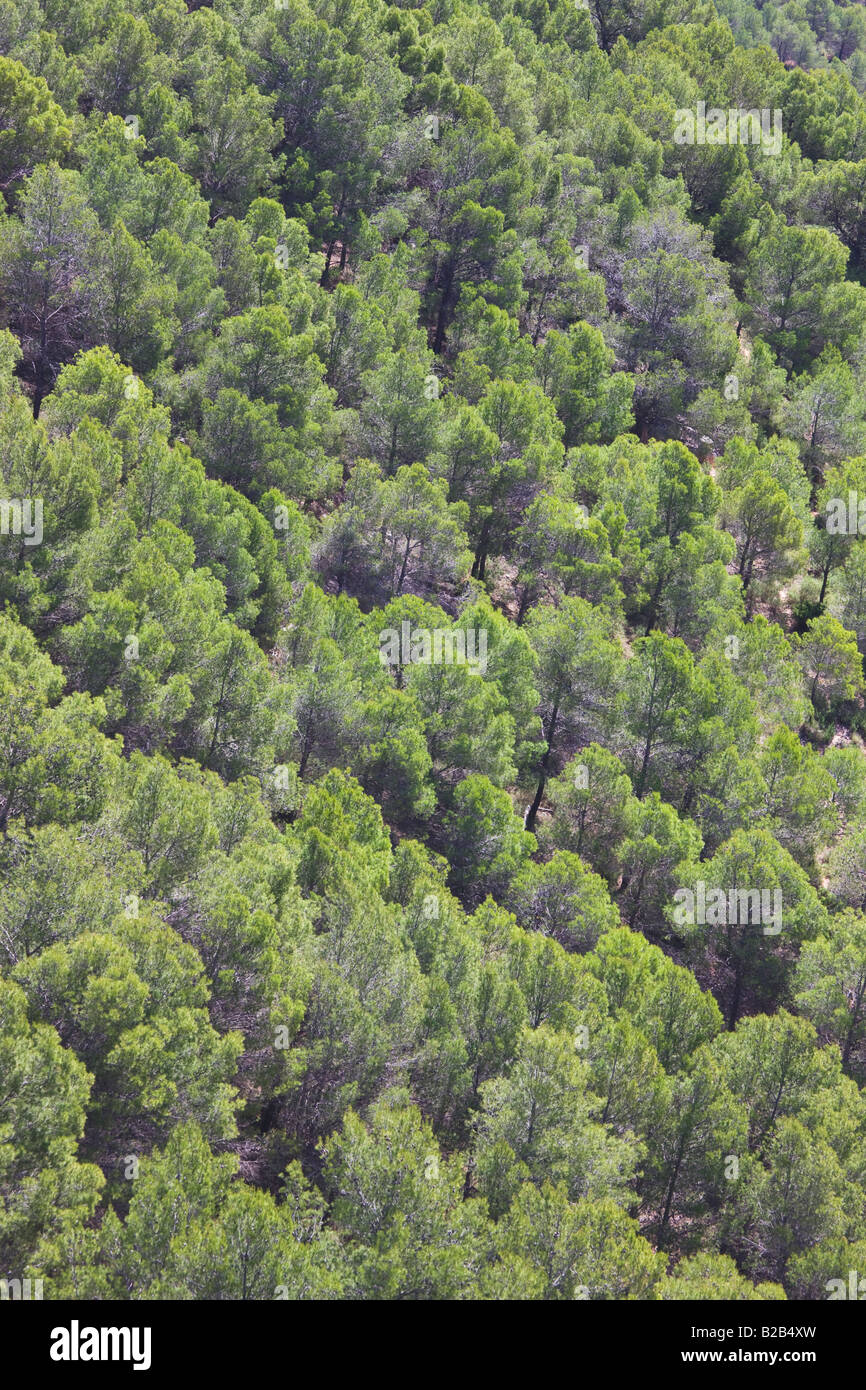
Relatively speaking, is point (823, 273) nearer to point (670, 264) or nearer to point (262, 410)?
point (670, 264)

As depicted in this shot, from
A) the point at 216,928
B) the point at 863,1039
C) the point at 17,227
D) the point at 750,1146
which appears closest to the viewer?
the point at 216,928

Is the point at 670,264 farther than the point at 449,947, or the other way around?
the point at 670,264

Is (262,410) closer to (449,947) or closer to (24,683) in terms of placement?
(24,683)

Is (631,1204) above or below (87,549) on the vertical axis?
below

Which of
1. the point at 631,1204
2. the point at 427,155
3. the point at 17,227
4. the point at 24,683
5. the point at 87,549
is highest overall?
the point at 427,155

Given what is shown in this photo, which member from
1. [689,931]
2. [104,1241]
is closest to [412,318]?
[689,931]

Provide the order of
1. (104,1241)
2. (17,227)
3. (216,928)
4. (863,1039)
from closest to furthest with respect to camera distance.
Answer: (104,1241) → (216,928) → (863,1039) → (17,227)
